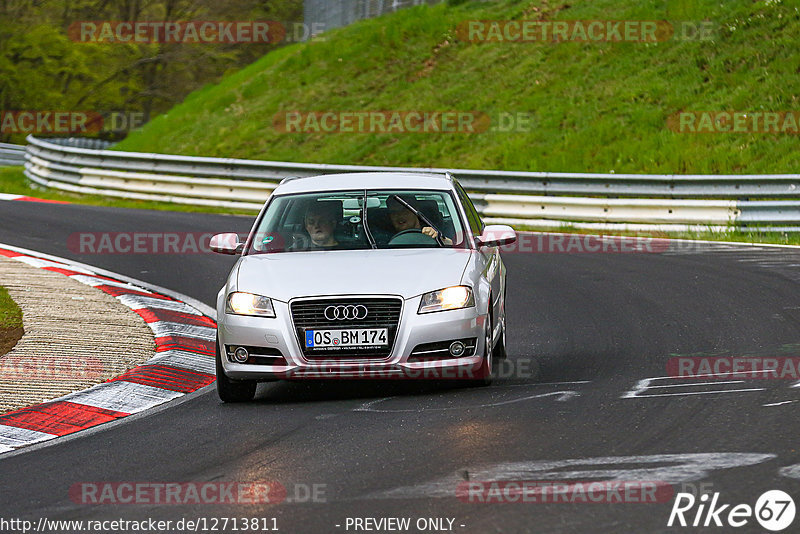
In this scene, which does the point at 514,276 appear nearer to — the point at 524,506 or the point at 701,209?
the point at 701,209

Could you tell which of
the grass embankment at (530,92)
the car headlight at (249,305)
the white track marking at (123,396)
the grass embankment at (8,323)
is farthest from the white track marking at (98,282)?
the grass embankment at (530,92)

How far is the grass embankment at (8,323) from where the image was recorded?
10.4 m

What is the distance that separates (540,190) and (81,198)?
11666mm

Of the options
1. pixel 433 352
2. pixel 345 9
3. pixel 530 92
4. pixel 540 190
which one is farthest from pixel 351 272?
pixel 345 9

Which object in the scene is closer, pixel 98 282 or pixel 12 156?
pixel 98 282

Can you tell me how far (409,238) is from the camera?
9164mm

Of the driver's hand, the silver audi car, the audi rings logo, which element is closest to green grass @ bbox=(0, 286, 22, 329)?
the silver audi car

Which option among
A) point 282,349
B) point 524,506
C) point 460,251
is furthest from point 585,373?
point 524,506

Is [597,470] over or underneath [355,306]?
underneath

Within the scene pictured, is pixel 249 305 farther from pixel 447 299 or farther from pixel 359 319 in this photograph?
pixel 447 299

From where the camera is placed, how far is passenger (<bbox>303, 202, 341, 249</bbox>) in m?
9.14

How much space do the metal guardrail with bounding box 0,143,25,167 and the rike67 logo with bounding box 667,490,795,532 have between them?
38.2 metres

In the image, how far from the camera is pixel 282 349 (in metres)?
8.11

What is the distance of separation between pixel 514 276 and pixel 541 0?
830 inches
